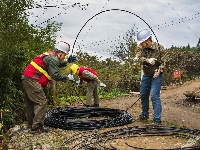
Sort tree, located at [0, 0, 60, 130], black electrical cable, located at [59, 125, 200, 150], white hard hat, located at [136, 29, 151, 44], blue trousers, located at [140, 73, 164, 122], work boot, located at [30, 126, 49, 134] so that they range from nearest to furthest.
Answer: black electrical cable, located at [59, 125, 200, 150] → work boot, located at [30, 126, 49, 134] → white hard hat, located at [136, 29, 151, 44] → blue trousers, located at [140, 73, 164, 122] → tree, located at [0, 0, 60, 130]

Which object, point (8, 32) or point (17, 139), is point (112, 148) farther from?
point (8, 32)

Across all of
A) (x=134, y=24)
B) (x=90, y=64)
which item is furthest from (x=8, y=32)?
(x=134, y=24)

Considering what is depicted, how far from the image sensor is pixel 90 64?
57.0 feet

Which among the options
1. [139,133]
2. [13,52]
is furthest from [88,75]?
[139,133]

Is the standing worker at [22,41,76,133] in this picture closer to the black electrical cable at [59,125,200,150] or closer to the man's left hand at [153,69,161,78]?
the black electrical cable at [59,125,200,150]

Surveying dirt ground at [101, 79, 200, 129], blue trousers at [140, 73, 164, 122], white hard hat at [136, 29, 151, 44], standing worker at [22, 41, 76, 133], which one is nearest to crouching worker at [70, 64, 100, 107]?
dirt ground at [101, 79, 200, 129]

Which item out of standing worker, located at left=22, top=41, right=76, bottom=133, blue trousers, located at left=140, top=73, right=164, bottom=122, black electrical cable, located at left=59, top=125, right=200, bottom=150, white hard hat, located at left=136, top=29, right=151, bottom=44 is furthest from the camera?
blue trousers, located at left=140, top=73, right=164, bottom=122

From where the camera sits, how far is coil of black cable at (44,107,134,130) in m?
7.68

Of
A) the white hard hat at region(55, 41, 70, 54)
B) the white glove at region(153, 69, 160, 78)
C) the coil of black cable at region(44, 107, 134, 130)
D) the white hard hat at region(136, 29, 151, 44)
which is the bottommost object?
the coil of black cable at region(44, 107, 134, 130)

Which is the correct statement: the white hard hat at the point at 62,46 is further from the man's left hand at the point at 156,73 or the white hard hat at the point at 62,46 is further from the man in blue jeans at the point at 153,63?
the man's left hand at the point at 156,73

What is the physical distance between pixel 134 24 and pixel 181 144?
46.0 feet

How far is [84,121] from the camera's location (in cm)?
772

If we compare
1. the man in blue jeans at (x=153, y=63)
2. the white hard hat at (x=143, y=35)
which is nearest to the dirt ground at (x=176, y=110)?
the man in blue jeans at (x=153, y=63)

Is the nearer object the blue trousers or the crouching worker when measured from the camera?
the blue trousers
